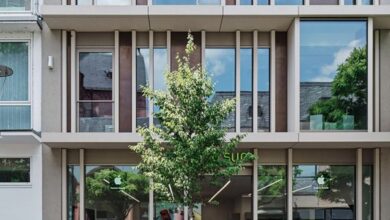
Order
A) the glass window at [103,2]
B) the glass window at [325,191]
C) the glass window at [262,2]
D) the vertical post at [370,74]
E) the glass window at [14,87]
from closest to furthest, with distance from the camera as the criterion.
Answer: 1. the vertical post at [370,74]
2. the glass window at [14,87]
3. the glass window at [103,2]
4. the glass window at [262,2]
5. the glass window at [325,191]

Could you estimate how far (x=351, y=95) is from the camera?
1315 cm

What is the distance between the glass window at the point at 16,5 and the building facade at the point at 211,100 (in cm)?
3

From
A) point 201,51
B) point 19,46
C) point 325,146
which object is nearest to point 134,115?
point 201,51

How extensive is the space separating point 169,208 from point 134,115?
8.90ft

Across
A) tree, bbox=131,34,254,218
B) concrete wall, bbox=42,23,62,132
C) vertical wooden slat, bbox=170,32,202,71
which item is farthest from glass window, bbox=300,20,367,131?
concrete wall, bbox=42,23,62,132

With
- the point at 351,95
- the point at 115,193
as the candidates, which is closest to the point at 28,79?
the point at 115,193

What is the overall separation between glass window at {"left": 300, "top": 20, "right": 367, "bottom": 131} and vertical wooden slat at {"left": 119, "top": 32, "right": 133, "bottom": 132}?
15.2 feet

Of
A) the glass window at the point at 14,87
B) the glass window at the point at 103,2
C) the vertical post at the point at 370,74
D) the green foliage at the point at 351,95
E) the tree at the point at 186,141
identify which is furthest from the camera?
the glass window at the point at 103,2

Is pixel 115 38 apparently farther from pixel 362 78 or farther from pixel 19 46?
pixel 362 78

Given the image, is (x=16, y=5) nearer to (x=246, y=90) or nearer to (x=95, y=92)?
(x=95, y=92)

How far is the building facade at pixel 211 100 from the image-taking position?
13180 mm

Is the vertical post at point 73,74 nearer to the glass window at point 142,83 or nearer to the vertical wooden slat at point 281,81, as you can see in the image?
the glass window at point 142,83

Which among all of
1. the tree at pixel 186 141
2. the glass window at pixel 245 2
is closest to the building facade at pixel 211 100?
the glass window at pixel 245 2

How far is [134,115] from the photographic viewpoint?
13.7 meters
